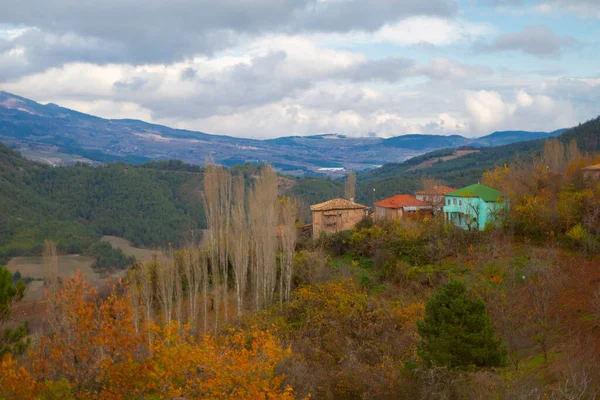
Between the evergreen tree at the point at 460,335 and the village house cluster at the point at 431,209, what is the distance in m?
21.6

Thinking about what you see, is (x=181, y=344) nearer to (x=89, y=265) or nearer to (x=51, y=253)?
(x=51, y=253)

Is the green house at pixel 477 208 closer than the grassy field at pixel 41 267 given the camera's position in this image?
Yes

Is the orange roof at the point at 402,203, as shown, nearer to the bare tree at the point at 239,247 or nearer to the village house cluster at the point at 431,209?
the village house cluster at the point at 431,209

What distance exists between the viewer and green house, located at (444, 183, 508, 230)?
117 ft

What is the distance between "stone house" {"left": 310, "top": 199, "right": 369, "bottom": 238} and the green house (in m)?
6.97

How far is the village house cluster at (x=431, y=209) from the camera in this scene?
3669 cm

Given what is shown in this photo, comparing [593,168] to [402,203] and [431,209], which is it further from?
[402,203]

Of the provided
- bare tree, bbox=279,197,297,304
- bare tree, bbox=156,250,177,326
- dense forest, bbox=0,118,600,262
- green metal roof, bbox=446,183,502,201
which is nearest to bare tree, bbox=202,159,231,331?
bare tree, bbox=156,250,177,326

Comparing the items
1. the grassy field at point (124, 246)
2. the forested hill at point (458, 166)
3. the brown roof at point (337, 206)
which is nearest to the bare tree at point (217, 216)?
the brown roof at point (337, 206)

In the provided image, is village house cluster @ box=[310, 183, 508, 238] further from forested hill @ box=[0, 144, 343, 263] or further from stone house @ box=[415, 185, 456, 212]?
forested hill @ box=[0, 144, 343, 263]

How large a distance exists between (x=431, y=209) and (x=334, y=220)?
26.0 feet

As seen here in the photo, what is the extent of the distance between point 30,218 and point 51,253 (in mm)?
60287

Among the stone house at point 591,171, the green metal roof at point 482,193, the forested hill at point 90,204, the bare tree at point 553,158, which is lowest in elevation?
the forested hill at point 90,204

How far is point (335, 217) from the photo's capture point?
138 ft
